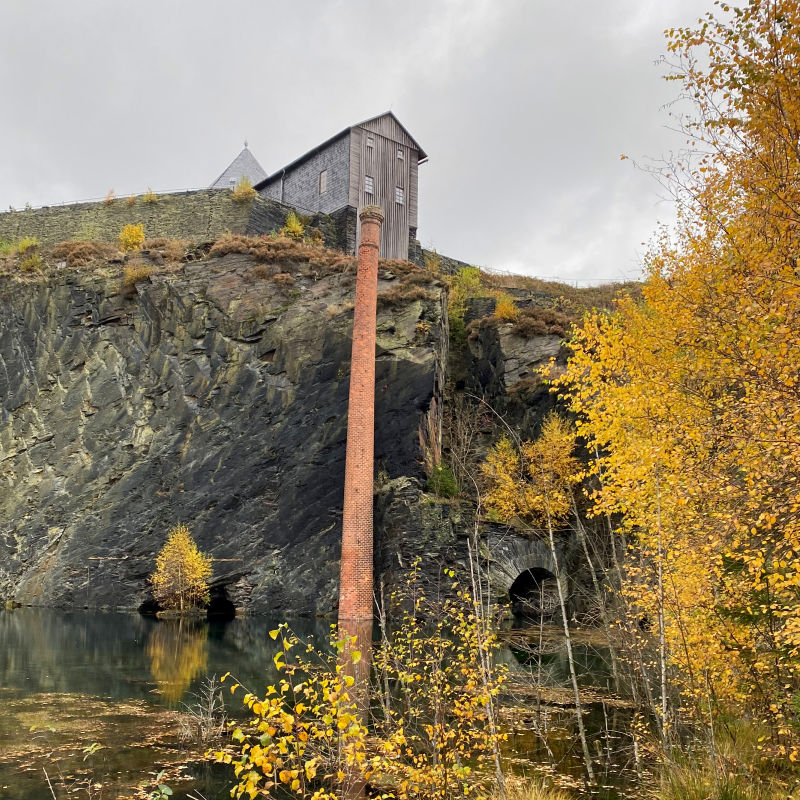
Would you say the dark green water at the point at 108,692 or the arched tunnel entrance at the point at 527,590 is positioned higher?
the arched tunnel entrance at the point at 527,590

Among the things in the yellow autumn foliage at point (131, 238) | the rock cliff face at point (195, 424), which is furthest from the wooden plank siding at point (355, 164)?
the yellow autumn foliage at point (131, 238)

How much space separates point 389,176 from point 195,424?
60.0 feet

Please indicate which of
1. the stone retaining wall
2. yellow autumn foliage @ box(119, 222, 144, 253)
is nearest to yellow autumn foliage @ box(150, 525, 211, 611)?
yellow autumn foliage @ box(119, 222, 144, 253)

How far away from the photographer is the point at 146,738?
1031 centimetres

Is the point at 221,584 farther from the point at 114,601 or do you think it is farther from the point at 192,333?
the point at 192,333

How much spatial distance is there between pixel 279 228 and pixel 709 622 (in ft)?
111

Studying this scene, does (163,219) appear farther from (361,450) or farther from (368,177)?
(361,450)

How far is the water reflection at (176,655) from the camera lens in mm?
14205

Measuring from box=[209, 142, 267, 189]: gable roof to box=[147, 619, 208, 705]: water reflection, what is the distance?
98.3 ft

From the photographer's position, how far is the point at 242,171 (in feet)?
151

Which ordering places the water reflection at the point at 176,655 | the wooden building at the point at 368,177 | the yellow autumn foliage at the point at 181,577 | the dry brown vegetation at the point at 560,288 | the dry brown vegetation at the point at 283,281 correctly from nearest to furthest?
1. the water reflection at the point at 176,655
2. the yellow autumn foliage at the point at 181,577
3. the dry brown vegetation at the point at 283,281
4. the wooden building at the point at 368,177
5. the dry brown vegetation at the point at 560,288

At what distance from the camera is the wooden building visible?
38.1 m

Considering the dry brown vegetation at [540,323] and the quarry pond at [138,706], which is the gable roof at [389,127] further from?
the quarry pond at [138,706]

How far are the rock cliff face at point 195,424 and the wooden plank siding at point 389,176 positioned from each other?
24.1 ft
